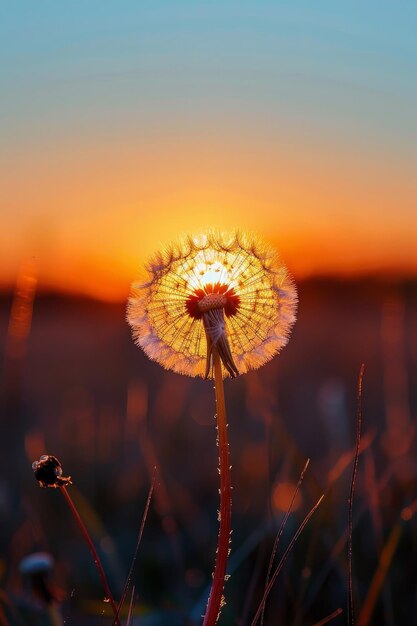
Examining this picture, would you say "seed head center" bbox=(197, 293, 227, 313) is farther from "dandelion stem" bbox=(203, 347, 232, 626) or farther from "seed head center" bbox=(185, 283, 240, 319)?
"dandelion stem" bbox=(203, 347, 232, 626)

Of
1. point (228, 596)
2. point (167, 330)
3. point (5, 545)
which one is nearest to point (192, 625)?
point (228, 596)

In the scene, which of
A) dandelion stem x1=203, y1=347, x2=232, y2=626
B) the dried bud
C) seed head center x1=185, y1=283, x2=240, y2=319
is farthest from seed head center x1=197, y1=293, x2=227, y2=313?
the dried bud

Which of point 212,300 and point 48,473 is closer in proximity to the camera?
point 48,473

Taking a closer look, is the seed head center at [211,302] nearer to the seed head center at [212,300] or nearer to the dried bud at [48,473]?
the seed head center at [212,300]

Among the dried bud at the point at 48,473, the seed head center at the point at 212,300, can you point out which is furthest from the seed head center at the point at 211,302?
the dried bud at the point at 48,473

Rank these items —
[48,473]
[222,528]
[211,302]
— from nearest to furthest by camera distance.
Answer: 1. [222,528]
2. [48,473]
3. [211,302]

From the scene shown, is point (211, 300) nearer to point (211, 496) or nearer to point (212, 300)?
point (212, 300)

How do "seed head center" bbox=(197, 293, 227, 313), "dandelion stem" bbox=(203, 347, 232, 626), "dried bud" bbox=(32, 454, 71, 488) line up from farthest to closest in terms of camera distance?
"seed head center" bbox=(197, 293, 227, 313), "dried bud" bbox=(32, 454, 71, 488), "dandelion stem" bbox=(203, 347, 232, 626)

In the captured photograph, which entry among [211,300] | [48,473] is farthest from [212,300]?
[48,473]
